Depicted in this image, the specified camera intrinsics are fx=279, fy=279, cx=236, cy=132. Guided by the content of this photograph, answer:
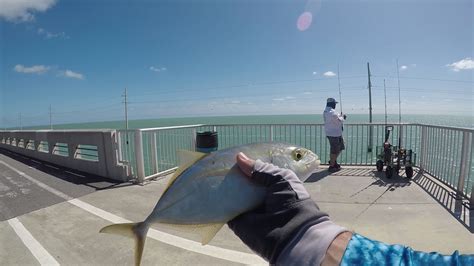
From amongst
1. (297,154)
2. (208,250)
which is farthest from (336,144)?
(297,154)

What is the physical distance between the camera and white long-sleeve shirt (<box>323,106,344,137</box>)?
7723 millimetres

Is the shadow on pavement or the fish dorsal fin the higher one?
the fish dorsal fin

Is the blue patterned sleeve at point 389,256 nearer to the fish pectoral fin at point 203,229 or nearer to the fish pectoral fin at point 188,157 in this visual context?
the fish pectoral fin at point 203,229

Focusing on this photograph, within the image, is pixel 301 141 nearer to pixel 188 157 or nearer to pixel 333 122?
pixel 333 122

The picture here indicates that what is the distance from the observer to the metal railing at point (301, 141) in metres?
5.57

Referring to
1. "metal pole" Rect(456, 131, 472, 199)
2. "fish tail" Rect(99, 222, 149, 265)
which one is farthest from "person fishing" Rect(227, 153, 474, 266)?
"metal pole" Rect(456, 131, 472, 199)

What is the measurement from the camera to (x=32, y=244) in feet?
12.7

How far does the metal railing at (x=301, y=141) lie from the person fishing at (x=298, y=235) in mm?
3619

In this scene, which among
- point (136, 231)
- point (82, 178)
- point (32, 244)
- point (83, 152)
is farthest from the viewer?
point (83, 152)

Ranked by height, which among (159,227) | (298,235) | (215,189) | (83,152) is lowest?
(83,152)

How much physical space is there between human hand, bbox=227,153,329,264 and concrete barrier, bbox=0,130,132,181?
6.65 metres

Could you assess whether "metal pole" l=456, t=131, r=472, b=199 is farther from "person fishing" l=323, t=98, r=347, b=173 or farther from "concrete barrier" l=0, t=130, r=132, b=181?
"concrete barrier" l=0, t=130, r=132, b=181

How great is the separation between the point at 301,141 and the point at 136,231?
8471 millimetres

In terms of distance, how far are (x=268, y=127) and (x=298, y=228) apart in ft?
25.0
